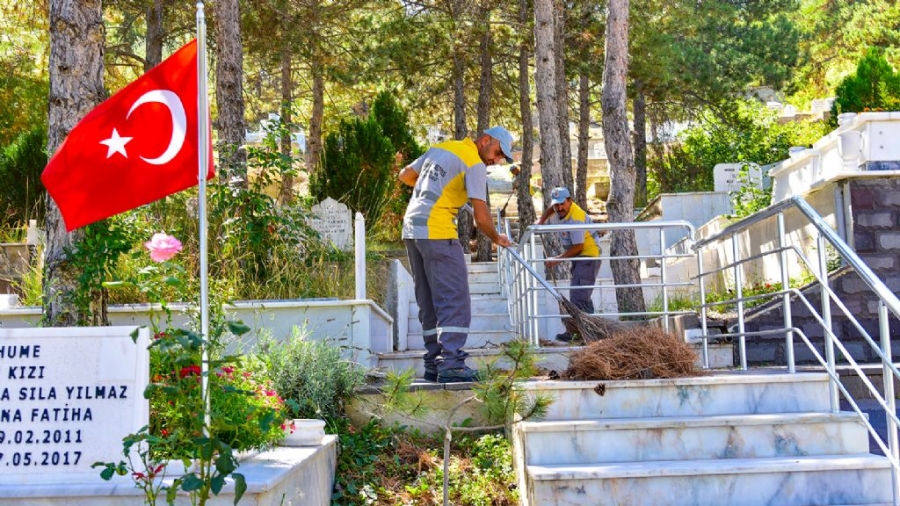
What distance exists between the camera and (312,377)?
6.22 m

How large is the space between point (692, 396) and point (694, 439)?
0.41 metres

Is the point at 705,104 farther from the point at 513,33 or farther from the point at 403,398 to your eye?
the point at 403,398

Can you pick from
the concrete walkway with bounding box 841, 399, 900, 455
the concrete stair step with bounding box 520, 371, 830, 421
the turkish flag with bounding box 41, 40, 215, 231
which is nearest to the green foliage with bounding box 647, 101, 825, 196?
the concrete walkway with bounding box 841, 399, 900, 455

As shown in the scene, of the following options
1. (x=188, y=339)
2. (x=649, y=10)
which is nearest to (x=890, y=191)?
(x=188, y=339)

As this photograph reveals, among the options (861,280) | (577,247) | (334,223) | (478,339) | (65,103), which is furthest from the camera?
(334,223)

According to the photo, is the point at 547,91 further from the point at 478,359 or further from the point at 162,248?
the point at 162,248

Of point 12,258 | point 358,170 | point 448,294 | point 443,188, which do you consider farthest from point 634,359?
point 12,258

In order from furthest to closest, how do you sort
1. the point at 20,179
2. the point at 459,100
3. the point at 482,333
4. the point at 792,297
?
the point at 459,100, the point at 20,179, the point at 482,333, the point at 792,297

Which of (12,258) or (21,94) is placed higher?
(21,94)

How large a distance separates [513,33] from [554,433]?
13713 mm

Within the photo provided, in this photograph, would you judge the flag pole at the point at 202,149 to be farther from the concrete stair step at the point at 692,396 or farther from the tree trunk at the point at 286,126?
the tree trunk at the point at 286,126

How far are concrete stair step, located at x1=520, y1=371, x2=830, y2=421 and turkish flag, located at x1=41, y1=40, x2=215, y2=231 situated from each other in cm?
234

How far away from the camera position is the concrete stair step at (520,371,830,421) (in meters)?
5.62

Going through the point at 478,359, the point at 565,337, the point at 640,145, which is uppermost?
the point at 640,145
